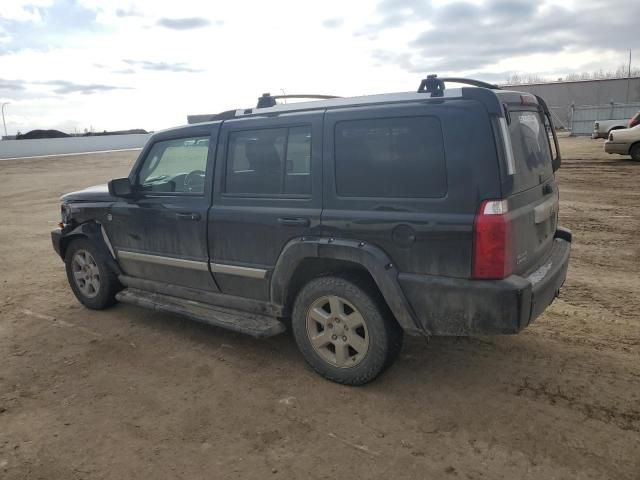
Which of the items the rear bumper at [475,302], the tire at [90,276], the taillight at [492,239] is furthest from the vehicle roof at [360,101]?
the tire at [90,276]

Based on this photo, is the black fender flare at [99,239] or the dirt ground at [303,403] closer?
the dirt ground at [303,403]

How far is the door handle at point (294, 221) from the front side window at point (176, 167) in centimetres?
93

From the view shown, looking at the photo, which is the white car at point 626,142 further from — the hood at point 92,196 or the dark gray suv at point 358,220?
the hood at point 92,196

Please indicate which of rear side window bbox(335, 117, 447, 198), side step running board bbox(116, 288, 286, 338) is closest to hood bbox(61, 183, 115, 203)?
side step running board bbox(116, 288, 286, 338)

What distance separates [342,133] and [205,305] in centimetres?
194

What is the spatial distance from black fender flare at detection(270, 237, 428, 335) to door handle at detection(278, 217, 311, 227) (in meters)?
0.11

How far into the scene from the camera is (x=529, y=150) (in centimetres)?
345

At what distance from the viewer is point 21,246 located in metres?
8.60

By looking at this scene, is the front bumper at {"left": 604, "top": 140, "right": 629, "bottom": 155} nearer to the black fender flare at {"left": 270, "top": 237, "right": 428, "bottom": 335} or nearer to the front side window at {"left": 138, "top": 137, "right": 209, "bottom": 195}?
the front side window at {"left": 138, "top": 137, "right": 209, "bottom": 195}

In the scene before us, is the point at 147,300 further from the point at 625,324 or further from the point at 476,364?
the point at 625,324

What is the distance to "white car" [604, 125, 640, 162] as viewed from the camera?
16.6m

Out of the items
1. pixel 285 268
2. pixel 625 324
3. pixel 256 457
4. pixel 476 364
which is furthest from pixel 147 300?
pixel 625 324

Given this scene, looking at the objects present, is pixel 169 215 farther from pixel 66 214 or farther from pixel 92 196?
pixel 66 214

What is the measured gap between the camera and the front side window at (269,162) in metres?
3.69
